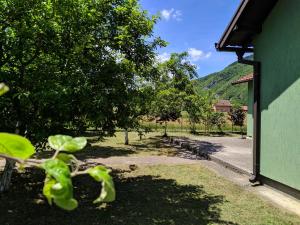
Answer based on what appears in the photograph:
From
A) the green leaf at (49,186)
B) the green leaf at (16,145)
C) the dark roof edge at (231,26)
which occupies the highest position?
the dark roof edge at (231,26)

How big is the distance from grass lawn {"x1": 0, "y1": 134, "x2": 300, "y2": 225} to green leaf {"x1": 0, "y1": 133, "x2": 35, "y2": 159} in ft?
21.5

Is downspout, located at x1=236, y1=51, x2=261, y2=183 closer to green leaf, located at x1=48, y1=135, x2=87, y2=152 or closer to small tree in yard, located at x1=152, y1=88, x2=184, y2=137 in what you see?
green leaf, located at x1=48, y1=135, x2=87, y2=152

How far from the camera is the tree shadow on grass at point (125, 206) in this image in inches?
277

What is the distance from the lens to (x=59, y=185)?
1.94ft

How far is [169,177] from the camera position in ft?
37.6

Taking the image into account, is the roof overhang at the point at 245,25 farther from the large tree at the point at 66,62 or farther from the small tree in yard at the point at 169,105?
the small tree in yard at the point at 169,105

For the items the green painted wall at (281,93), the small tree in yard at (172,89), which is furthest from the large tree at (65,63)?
the small tree in yard at (172,89)

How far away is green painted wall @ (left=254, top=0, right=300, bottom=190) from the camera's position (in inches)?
326

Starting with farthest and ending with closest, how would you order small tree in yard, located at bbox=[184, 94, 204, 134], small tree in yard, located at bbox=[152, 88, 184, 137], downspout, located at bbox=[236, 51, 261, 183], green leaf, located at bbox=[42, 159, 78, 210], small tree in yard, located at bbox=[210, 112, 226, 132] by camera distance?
small tree in yard, located at bbox=[210, 112, 226, 132] < small tree in yard, located at bbox=[184, 94, 204, 134] < small tree in yard, located at bbox=[152, 88, 184, 137] < downspout, located at bbox=[236, 51, 261, 183] < green leaf, located at bbox=[42, 159, 78, 210]

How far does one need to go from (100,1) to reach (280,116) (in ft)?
17.1

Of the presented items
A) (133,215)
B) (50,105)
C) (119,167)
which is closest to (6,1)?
(50,105)

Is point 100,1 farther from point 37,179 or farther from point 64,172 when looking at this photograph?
point 64,172

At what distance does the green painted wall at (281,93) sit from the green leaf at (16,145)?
328 inches

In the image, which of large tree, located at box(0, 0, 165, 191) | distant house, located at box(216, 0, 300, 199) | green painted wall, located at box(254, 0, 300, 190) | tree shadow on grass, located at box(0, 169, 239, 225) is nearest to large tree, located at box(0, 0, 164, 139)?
large tree, located at box(0, 0, 165, 191)
